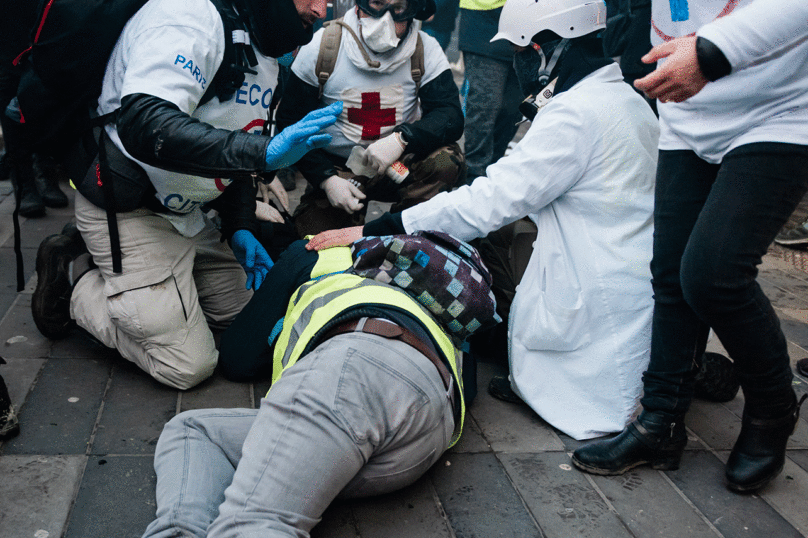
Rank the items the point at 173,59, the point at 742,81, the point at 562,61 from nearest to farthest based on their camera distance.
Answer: the point at 742,81 < the point at 173,59 < the point at 562,61

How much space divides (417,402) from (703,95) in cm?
106

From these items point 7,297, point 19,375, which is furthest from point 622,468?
point 7,297

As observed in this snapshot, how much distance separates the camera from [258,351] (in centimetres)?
252

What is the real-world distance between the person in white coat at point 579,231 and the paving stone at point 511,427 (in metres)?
0.05

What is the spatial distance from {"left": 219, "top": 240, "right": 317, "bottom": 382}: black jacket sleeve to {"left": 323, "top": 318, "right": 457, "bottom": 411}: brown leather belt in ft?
1.50

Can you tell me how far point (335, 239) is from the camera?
8.08 ft

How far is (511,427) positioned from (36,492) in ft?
4.68

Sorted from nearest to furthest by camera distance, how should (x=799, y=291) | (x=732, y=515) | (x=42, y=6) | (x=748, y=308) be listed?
1. (x=748, y=308)
2. (x=732, y=515)
3. (x=42, y=6)
4. (x=799, y=291)

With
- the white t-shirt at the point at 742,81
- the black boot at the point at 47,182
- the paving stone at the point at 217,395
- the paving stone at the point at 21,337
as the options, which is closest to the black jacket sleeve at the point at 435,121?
the paving stone at the point at 217,395

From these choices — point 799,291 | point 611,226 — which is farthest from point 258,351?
point 799,291

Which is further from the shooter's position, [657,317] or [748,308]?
[657,317]

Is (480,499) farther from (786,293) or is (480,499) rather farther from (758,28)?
(786,293)

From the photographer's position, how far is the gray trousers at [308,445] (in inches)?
A: 63.2

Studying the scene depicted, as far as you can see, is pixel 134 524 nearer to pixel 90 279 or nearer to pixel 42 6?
pixel 90 279
